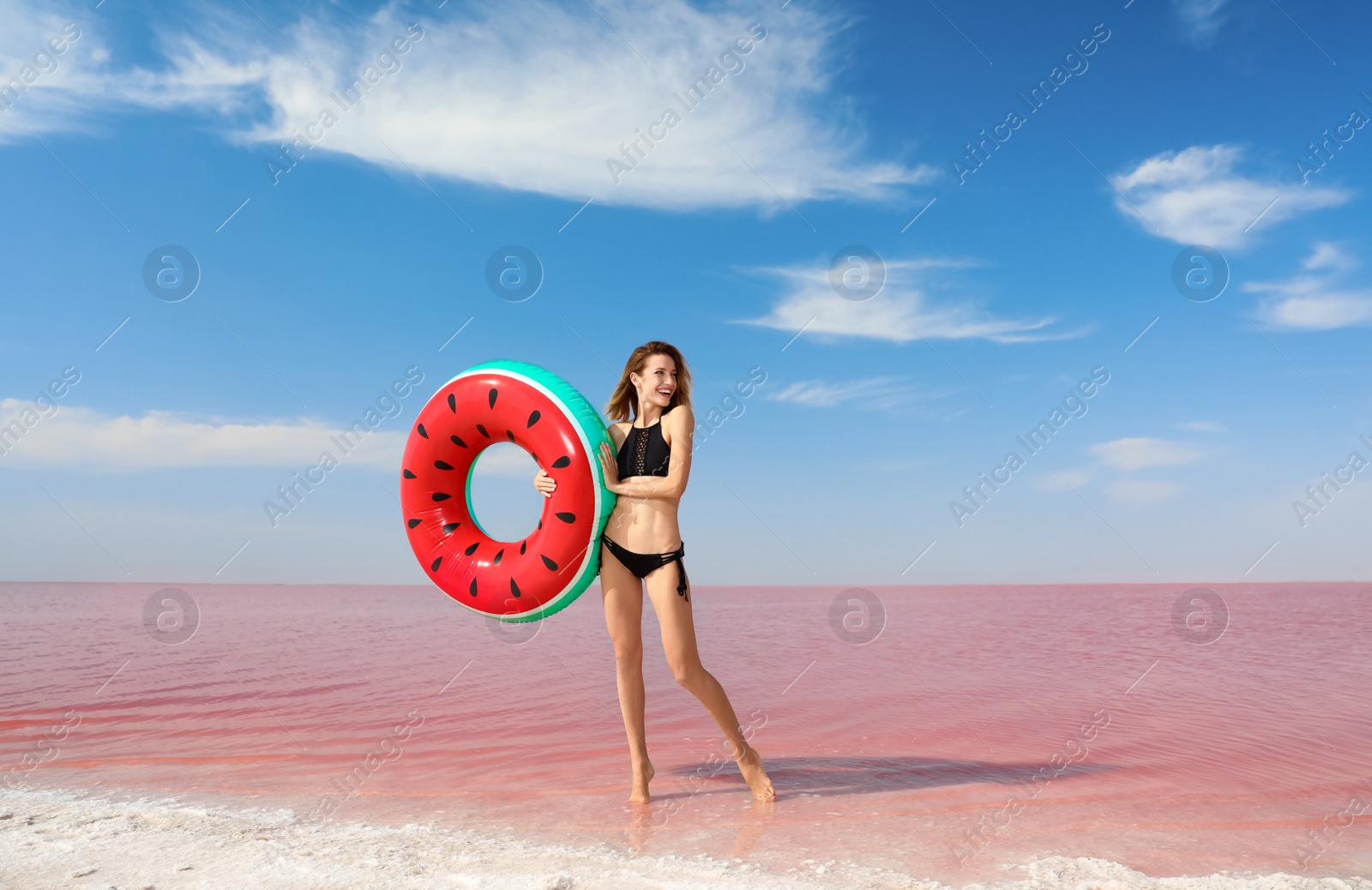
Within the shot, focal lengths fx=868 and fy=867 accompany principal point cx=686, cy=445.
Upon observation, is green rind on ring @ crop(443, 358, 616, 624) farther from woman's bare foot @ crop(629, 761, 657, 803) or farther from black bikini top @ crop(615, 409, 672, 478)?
woman's bare foot @ crop(629, 761, 657, 803)

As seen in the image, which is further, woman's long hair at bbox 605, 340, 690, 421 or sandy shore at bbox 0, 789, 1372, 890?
woman's long hair at bbox 605, 340, 690, 421

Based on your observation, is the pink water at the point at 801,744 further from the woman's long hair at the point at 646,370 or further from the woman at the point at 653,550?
A: the woman's long hair at the point at 646,370

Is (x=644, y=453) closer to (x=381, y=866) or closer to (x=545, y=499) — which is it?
(x=545, y=499)

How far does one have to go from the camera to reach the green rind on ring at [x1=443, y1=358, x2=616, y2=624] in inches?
148

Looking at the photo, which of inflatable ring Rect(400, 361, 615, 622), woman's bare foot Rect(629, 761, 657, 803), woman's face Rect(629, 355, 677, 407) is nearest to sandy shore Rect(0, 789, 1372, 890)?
woman's bare foot Rect(629, 761, 657, 803)

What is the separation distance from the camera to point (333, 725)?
538cm

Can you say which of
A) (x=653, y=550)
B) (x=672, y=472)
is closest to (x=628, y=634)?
(x=653, y=550)

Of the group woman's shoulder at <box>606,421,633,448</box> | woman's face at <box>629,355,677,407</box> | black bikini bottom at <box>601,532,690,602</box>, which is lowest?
black bikini bottom at <box>601,532,690,602</box>

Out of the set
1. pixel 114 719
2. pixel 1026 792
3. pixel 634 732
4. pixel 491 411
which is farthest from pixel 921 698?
pixel 114 719

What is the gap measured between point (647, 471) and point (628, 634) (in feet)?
→ 2.36

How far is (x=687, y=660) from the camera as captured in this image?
12.0 ft

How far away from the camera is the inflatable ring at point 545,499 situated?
3.79 metres

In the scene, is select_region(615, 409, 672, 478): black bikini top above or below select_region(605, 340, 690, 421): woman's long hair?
below

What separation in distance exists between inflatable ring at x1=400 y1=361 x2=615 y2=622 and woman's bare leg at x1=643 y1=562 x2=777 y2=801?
347 millimetres
